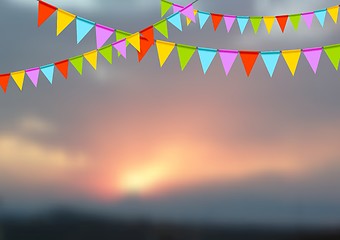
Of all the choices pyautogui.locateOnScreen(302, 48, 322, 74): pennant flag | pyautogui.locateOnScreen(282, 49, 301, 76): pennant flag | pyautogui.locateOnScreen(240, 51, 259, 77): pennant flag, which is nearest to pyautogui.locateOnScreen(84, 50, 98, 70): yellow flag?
pyautogui.locateOnScreen(240, 51, 259, 77): pennant flag

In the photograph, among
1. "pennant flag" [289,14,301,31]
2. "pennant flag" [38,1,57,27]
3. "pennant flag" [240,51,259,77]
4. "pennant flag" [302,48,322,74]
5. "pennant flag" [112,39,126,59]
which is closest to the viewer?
"pennant flag" [38,1,57,27]

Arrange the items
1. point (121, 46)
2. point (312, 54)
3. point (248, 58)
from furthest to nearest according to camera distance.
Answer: point (312, 54), point (248, 58), point (121, 46)

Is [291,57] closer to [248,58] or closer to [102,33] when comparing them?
[248,58]

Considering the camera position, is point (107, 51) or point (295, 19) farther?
point (295, 19)

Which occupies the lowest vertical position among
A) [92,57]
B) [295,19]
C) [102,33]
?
[92,57]

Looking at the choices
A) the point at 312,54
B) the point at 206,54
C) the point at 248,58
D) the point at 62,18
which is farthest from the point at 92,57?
the point at 312,54

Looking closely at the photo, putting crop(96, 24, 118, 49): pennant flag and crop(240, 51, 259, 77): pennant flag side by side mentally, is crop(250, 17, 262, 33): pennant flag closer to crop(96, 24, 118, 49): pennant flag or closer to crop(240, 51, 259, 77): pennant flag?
crop(240, 51, 259, 77): pennant flag

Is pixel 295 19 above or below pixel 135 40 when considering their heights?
above

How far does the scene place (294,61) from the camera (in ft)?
8.27

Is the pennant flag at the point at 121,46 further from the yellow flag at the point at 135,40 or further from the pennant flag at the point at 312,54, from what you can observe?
the pennant flag at the point at 312,54

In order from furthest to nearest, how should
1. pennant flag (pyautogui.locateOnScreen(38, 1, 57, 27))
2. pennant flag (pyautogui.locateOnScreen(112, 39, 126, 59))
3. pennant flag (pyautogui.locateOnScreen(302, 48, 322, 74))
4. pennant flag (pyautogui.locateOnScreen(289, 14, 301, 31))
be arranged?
pennant flag (pyautogui.locateOnScreen(289, 14, 301, 31))
pennant flag (pyautogui.locateOnScreen(302, 48, 322, 74))
pennant flag (pyautogui.locateOnScreen(112, 39, 126, 59))
pennant flag (pyautogui.locateOnScreen(38, 1, 57, 27))

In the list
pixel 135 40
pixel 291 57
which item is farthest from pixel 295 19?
pixel 135 40

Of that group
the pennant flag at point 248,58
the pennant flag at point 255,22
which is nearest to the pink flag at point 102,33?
the pennant flag at point 248,58

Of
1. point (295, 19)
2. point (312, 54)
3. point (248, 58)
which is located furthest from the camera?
point (295, 19)
